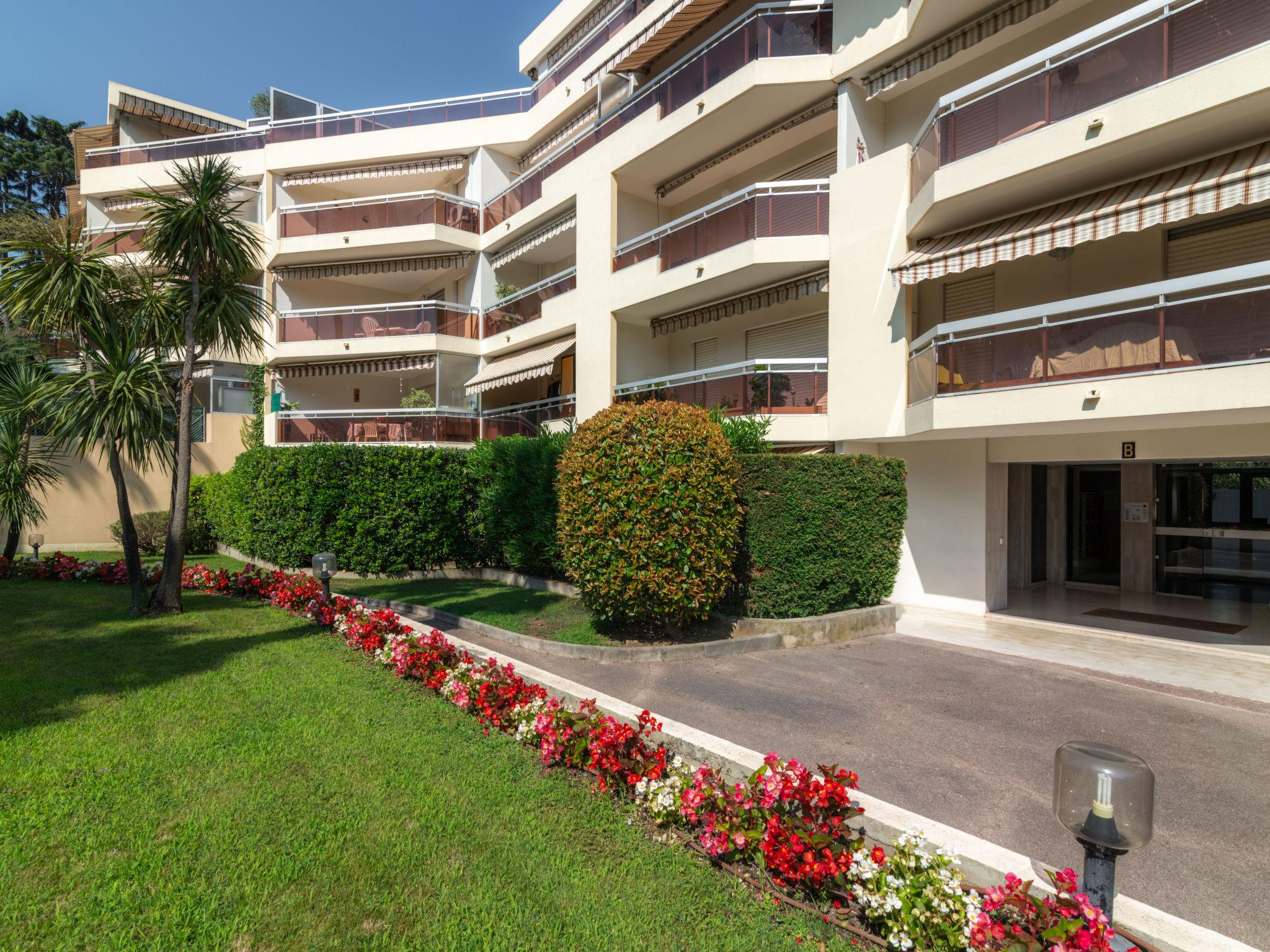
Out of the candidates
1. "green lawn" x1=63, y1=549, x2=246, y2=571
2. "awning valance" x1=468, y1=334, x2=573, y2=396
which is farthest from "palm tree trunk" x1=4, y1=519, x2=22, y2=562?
"awning valance" x1=468, y1=334, x2=573, y2=396

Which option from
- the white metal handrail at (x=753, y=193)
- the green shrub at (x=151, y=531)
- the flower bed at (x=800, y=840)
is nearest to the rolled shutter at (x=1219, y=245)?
the white metal handrail at (x=753, y=193)

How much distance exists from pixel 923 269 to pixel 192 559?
19.6 m

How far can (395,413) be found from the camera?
67.9 ft

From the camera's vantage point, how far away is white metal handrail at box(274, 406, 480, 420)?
814 inches

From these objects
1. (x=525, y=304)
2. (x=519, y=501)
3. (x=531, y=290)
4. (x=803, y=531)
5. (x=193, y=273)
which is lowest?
(x=803, y=531)

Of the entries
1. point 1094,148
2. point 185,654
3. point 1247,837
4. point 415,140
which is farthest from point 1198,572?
point 415,140

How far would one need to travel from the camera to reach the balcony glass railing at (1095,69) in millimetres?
7203

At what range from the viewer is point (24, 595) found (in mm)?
11602

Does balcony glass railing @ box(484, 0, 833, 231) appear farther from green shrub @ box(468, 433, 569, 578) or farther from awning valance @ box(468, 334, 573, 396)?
green shrub @ box(468, 433, 569, 578)

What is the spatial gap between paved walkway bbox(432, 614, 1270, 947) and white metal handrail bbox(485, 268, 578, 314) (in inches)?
480

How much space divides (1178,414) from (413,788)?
30.4ft

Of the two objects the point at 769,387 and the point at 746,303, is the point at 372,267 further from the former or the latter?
the point at 769,387

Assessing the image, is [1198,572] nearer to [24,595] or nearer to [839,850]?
[839,850]

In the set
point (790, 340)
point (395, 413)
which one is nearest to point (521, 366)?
point (395, 413)
